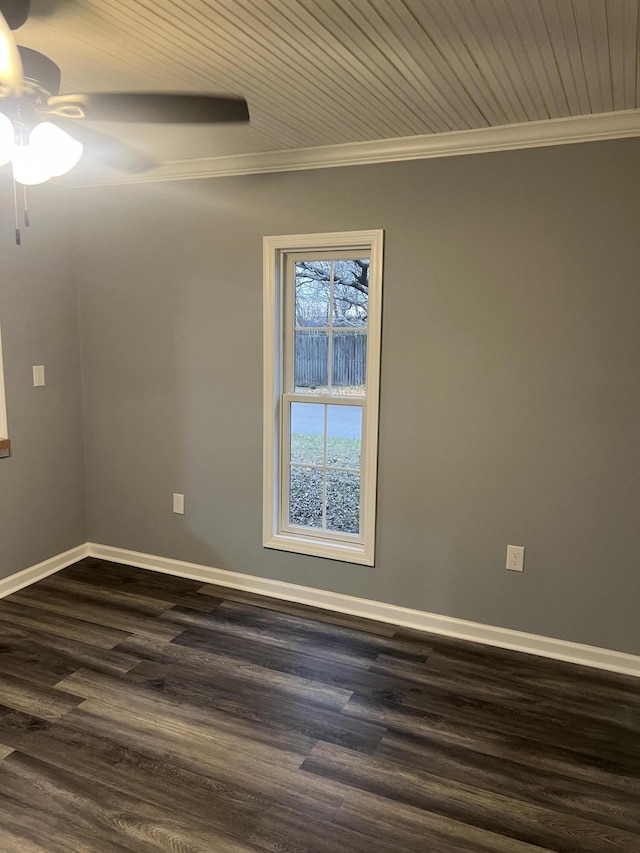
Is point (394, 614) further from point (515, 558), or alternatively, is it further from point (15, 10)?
point (15, 10)

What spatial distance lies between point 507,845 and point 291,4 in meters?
2.49

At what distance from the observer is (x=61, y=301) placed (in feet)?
11.9

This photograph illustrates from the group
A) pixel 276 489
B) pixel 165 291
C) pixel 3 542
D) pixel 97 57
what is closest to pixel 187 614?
pixel 276 489

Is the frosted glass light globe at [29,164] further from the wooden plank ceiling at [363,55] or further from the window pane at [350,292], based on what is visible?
the window pane at [350,292]

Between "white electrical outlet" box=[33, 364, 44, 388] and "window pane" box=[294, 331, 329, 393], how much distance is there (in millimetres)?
1492

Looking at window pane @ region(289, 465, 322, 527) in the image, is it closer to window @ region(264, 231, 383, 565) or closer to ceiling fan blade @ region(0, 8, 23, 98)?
window @ region(264, 231, 383, 565)

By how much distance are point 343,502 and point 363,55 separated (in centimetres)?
212

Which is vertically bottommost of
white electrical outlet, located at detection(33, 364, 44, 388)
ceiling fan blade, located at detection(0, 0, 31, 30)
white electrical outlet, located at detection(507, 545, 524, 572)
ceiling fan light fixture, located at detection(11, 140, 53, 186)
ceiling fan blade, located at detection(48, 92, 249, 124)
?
white electrical outlet, located at detection(507, 545, 524, 572)

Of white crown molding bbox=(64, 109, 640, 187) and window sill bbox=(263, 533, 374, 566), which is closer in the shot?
white crown molding bbox=(64, 109, 640, 187)

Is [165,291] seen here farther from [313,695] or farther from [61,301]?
[313,695]

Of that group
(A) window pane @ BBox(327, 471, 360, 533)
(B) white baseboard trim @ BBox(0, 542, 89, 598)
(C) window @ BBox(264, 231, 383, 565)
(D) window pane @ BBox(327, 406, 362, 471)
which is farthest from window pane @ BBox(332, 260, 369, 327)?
(B) white baseboard trim @ BBox(0, 542, 89, 598)

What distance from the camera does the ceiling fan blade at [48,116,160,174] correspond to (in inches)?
105

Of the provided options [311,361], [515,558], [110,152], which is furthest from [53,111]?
[515,558]

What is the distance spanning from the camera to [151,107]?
1.70m
